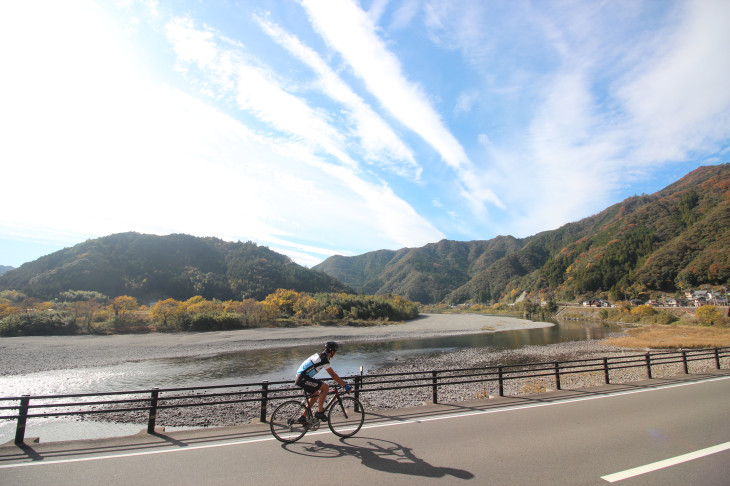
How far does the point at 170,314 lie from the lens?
2323 inches

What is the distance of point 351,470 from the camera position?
5.09 metres

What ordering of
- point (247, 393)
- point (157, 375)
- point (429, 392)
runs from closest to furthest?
1. point (247, 393)
2. point (429, 392)
3. point (157, 375)

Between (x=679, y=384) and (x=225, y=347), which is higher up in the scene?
(x=679, y=384)

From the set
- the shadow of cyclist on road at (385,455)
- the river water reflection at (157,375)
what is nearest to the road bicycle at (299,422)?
the shadow of cyclist on road at (385,455)

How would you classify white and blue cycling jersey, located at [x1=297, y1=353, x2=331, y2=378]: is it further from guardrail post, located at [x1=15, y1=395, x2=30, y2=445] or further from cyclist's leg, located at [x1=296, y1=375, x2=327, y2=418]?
guardrail post, located at [x1=15, y1=395, x2=30, y2=445]

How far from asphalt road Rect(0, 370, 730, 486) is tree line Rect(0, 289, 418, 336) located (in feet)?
194

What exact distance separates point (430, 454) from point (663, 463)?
387 cm

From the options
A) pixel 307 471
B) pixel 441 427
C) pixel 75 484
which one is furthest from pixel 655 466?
pixel 75 484

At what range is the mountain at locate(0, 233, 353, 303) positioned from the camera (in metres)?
100

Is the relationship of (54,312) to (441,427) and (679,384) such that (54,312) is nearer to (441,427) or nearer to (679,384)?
(441,427)

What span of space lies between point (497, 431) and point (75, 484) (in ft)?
25.0

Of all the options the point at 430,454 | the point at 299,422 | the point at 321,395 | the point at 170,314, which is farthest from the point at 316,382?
the point at 170,314

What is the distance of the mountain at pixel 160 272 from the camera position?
100m

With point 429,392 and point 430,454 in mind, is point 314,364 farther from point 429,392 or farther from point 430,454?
point 429,392
